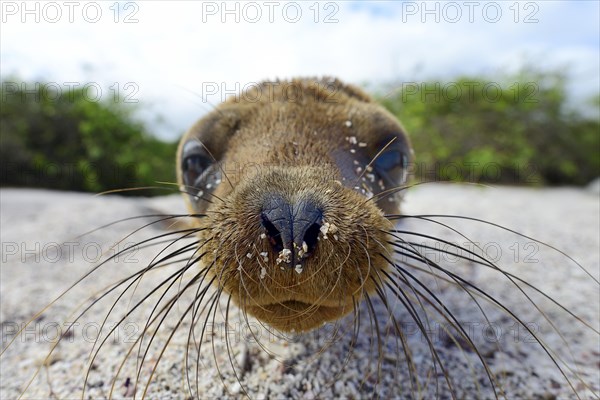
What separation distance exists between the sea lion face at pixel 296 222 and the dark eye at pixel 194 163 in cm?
19

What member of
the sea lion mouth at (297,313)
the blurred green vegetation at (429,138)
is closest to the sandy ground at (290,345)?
the sea lion mouth at (297,313)

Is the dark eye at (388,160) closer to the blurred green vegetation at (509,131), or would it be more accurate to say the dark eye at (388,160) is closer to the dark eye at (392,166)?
the dark eye at (392,166)

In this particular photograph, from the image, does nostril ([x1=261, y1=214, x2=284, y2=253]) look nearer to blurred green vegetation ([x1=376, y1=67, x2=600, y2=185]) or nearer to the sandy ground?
the sandy ground

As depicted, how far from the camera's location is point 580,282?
13.7 ft

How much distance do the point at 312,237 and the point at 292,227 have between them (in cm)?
11

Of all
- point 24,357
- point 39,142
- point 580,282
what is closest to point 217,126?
point 24,357

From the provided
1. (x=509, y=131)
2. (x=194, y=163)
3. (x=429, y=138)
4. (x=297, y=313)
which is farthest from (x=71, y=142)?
(x=509, y=131)

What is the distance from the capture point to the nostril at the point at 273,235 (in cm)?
168

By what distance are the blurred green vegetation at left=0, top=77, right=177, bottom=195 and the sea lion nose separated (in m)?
12.7

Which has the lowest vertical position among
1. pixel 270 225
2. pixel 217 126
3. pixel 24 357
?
pixel 24 357

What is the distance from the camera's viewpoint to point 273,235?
5.52 ft

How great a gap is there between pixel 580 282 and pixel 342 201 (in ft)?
12.4

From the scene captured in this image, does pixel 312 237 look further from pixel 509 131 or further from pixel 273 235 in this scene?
pixel 509 131

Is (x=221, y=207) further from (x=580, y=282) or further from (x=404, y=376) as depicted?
(x=580, y=282)
